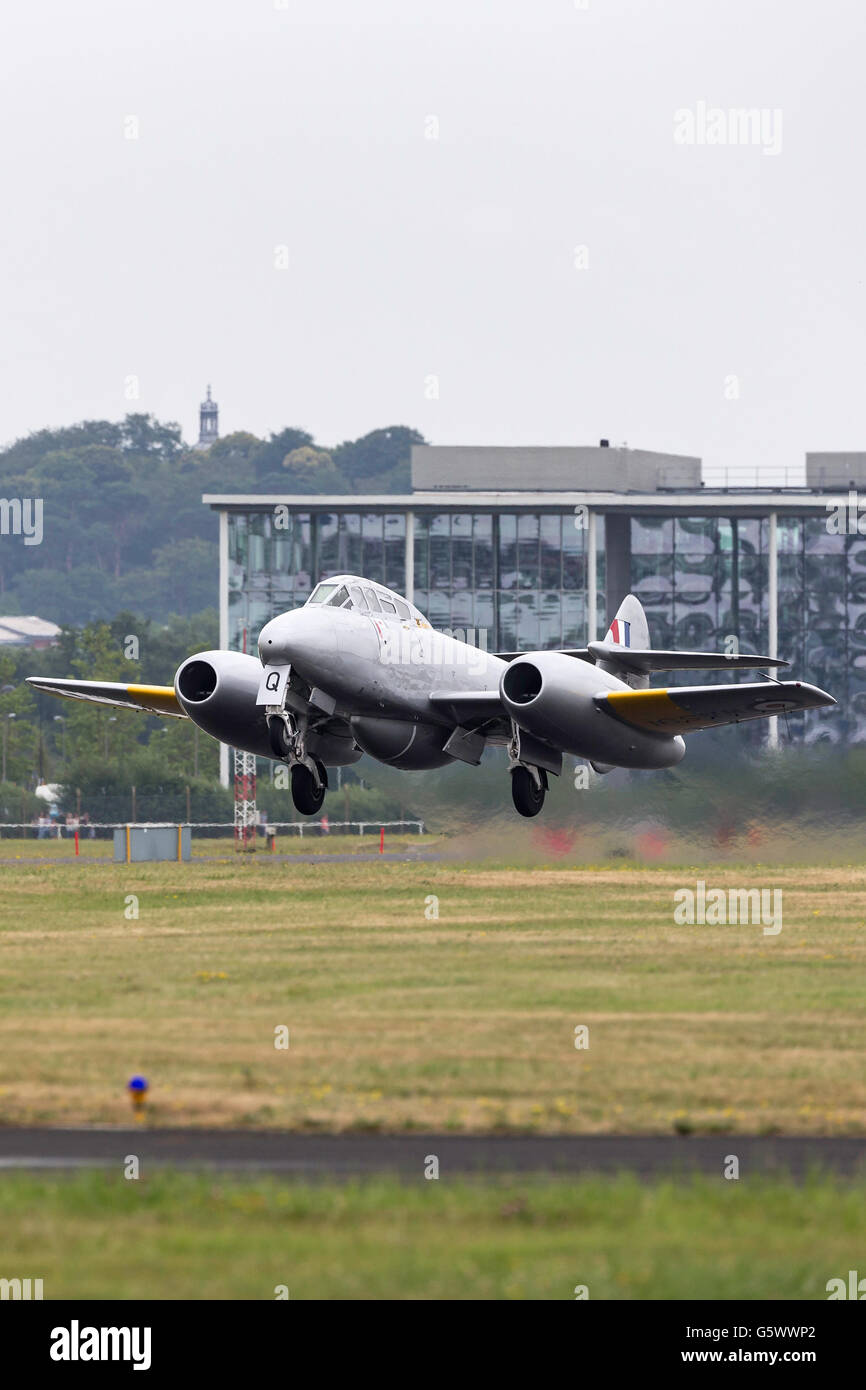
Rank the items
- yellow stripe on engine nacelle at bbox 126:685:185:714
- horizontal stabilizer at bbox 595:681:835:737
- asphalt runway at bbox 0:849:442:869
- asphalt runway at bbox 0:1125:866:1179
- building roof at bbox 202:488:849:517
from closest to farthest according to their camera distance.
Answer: asphalt runway at bbox 0:1125:866:1179 → horizontal stabilizer at bbox 595:681:835:737 → yellow stripe on engine nacelle at bbox 126:685:185:714 → asphalt runway at bbox 0:849:442:869 → building roof at bbox 202:488:849:517

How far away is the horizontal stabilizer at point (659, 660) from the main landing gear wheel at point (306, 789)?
241 inches

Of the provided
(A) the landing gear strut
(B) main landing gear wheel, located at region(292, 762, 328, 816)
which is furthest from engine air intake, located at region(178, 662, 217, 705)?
A: (B) main landing gear wheel, located at region(292, 762, 328, 816)

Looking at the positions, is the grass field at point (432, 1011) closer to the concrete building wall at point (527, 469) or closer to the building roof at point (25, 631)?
the concrete building wall at point (527, 469)

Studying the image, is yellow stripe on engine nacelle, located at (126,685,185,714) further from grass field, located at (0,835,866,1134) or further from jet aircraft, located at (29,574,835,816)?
grass field, located at (0,835,866,1134)

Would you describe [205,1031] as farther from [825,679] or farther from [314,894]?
[825,679]

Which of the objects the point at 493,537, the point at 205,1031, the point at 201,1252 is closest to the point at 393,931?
the point at 205,1031

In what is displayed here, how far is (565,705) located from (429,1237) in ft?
69.4

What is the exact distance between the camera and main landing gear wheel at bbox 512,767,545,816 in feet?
107

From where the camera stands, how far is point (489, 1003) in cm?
1811

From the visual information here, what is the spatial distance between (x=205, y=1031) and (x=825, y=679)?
2918 inches

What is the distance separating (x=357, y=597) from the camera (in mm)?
30078

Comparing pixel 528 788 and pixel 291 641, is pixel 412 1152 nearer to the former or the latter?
pixel 291 641

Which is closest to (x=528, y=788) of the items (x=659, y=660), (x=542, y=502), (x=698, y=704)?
(x=698, y=704)

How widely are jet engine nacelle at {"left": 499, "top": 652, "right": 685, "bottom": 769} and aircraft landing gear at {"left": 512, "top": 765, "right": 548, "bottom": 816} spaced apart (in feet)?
3.65
